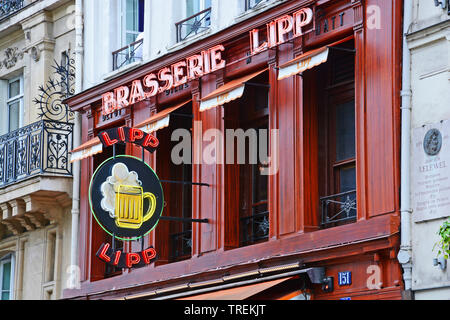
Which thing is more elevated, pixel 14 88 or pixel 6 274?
pixel 14 88

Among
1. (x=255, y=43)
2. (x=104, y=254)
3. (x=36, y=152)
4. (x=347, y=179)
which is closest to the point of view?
(x=347, y=179)

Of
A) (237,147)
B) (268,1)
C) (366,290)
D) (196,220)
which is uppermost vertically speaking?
(268,1)

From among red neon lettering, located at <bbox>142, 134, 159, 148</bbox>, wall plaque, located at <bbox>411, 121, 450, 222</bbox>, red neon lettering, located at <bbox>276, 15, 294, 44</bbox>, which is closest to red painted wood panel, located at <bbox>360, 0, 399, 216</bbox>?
wall plaque, located at <bbox>411, 121, 450, 222</bbox>

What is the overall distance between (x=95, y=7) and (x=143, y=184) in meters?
6.01

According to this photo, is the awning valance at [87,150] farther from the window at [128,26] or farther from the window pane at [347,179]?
the window pane at [347,179]

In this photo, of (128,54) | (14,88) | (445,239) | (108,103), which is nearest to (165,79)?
(108,103)

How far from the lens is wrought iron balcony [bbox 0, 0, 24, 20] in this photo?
2836cm

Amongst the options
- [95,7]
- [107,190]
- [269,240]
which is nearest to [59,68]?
[95,7]

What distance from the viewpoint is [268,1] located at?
A: 67.8 ft

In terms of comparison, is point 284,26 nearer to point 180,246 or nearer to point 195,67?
point 195,67

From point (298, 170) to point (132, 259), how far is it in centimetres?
374

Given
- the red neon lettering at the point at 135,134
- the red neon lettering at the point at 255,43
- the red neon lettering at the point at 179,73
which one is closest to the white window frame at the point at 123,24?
the red neon lettering at the point at 179,73

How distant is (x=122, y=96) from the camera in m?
23.5

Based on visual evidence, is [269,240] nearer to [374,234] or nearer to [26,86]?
[374,234]
